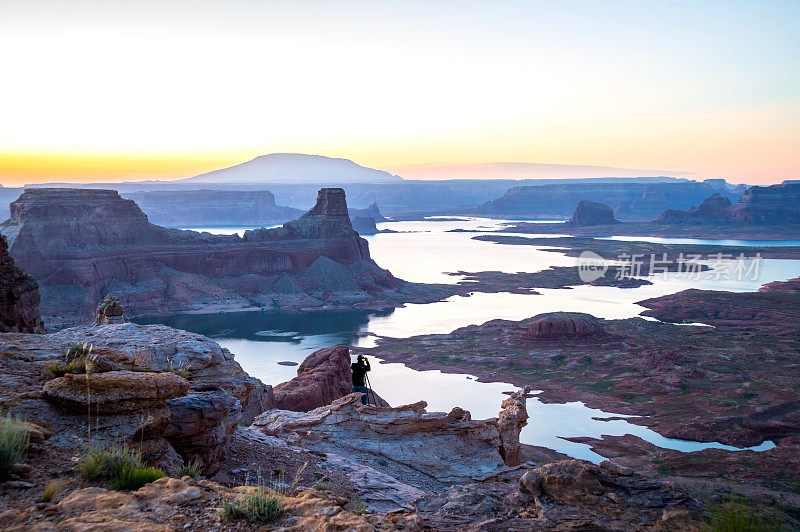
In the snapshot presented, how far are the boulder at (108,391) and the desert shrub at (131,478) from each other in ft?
4.76

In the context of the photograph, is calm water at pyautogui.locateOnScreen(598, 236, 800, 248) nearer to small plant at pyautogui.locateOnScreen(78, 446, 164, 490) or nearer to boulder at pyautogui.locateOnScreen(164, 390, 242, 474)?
boulder at pyautogui.locateOnScreen(164, 390, 242, 474)

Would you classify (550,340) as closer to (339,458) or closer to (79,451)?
(339,458)

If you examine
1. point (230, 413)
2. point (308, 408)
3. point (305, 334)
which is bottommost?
point (305, 334)

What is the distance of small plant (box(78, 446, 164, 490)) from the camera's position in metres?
7.02

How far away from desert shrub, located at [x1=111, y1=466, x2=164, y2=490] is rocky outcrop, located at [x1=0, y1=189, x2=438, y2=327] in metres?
70.1

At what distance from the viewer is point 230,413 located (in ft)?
36.4

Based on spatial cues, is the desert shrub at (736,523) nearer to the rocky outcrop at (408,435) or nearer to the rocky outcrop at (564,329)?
the rocky outcrop at (408,435)

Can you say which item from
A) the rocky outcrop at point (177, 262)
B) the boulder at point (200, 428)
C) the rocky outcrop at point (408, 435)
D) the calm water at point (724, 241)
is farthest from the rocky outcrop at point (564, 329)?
the calm water at point (724, 241)

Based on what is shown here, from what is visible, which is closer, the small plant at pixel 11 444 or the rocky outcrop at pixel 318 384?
the small plant at pixel 11 444

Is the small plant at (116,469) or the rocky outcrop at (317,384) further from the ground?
the small plant at (116,469)

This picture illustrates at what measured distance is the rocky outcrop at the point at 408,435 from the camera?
14.3 metres

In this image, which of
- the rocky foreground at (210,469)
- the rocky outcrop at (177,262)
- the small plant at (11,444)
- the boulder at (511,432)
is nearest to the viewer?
the rocky foreground at (210,469)

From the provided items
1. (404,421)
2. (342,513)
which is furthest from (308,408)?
(342,513)

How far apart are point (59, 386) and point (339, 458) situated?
6582 millimetres
